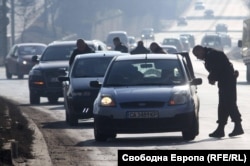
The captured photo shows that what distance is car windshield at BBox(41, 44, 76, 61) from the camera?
3178 cm

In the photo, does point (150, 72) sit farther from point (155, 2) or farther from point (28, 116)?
point (155, 2)

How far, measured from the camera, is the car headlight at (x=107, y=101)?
1824cm

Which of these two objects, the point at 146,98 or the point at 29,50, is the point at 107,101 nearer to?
the point at 146,98

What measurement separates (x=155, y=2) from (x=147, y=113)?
125617 mm

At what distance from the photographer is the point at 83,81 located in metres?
23.5

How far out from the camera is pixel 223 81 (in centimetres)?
1933

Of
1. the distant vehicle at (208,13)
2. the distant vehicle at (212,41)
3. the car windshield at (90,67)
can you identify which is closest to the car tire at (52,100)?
the car windshield at (90,67)

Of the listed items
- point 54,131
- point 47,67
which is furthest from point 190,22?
point 54,131

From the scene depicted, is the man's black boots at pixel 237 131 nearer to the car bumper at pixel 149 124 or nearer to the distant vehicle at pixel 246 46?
the car bumper at pixel 149 124

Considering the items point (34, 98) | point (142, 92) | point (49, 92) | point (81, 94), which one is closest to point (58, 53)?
point (34, 98)

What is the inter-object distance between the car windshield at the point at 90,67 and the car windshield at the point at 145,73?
467 cm

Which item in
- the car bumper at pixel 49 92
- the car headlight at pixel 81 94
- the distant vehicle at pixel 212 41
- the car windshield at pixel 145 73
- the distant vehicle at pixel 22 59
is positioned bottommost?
the distant vehicle at pixel 212 41

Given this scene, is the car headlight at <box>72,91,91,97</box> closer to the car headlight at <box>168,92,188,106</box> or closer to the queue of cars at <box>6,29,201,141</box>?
the queue of cars at <box>6,29,201,141</box>

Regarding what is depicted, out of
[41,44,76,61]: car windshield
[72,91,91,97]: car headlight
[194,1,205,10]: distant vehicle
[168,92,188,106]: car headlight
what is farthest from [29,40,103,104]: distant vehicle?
[194,1,205,10]: distant vehicle
